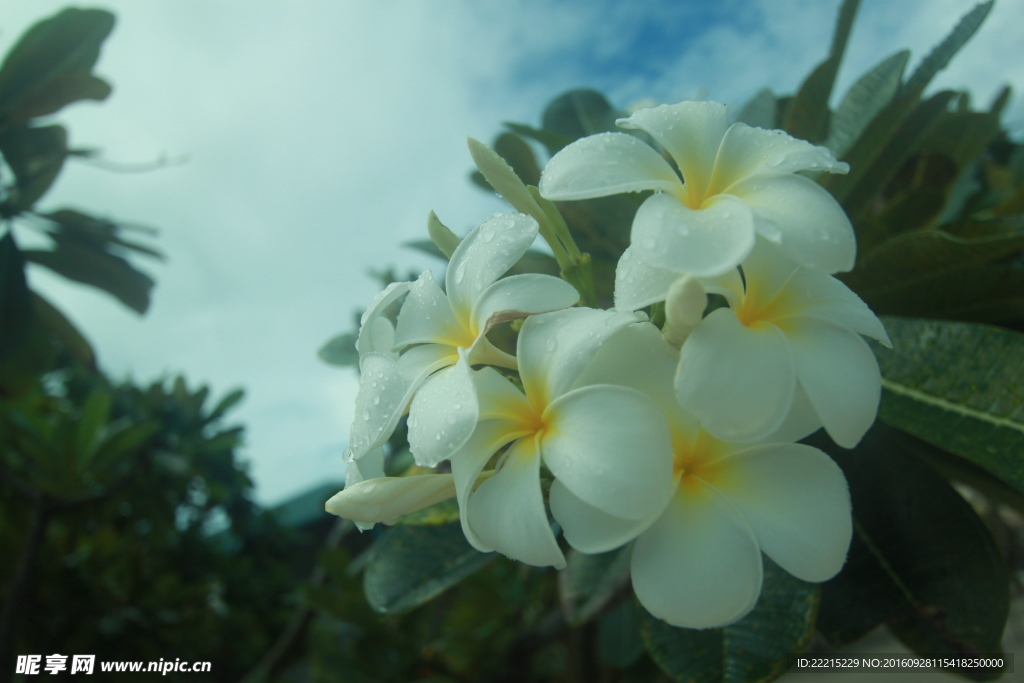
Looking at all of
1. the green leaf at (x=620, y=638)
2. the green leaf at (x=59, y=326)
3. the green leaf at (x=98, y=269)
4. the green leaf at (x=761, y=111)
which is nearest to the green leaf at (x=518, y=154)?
the green leaf at (x=761, y=111)

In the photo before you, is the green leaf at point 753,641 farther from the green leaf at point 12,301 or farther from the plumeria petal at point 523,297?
the green leaf at point 12,301

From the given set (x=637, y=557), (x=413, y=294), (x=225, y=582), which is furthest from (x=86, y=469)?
(x=637, y=557)

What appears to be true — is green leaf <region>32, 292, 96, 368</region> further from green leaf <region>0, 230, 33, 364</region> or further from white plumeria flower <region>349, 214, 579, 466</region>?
white plumeria flower <region>349, 214, 579, 466</region>

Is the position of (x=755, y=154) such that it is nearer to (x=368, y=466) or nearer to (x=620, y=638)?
(x=368, y=466)

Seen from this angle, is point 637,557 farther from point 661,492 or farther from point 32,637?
point 32,637

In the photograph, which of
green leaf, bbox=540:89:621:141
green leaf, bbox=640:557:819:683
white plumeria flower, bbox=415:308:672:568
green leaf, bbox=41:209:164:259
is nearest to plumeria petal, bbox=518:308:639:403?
white plumeria flower, bbox=415:308:672:568

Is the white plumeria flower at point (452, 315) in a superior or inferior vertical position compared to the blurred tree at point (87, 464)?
superior
